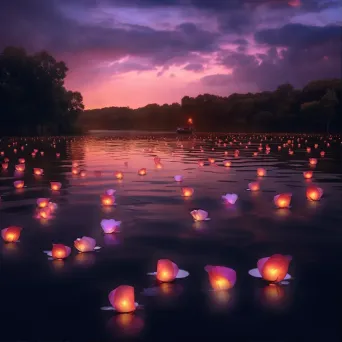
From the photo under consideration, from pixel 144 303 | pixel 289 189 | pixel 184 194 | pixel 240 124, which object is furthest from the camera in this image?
pixel 240 124

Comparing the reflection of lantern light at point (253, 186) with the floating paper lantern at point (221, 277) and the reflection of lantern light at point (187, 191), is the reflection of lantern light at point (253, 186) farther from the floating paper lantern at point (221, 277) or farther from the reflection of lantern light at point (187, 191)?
the floating paper lantern at point (221, 277)

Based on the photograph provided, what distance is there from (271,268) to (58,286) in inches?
73.8

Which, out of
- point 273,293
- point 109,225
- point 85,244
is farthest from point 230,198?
point 273,293

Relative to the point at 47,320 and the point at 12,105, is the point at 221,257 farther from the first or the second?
the point at 12,105

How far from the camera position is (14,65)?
219 feet

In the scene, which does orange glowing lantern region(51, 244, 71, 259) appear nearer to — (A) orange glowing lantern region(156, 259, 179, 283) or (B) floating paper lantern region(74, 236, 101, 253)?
(B) floating paper lantern region(74, 236, 101, 253)

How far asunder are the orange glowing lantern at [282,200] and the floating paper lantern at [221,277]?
14.9ft

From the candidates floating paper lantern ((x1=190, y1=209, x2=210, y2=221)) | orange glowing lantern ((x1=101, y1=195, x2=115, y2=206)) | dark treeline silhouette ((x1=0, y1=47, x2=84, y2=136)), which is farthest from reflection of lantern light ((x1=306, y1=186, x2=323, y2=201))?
dark treeline silhouette ((x1=0, y1=47, x2=84, y2=136))

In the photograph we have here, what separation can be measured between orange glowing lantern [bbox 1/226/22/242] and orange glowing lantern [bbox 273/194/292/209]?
434cm

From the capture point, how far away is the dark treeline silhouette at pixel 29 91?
66.4 metres

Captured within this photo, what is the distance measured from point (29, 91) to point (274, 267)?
220 ft

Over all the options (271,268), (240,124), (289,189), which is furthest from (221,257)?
(240,124)

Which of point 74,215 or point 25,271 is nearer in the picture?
point 25,271

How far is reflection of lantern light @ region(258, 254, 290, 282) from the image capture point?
15.6 feet
